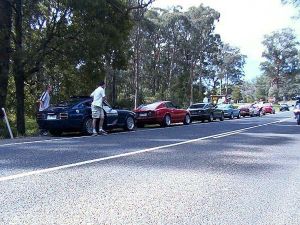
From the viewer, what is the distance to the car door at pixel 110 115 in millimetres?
16141

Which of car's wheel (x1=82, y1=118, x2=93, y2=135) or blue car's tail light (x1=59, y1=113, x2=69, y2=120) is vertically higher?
blue car's tail light (x1=59, y1=113, x2=69, y2=120)

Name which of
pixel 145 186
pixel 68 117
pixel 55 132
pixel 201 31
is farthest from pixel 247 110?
pixel 145 186

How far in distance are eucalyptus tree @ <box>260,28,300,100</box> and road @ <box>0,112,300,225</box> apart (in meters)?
103

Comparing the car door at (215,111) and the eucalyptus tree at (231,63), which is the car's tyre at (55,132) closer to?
the car door at (215,111)

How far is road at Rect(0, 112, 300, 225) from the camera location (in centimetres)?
470

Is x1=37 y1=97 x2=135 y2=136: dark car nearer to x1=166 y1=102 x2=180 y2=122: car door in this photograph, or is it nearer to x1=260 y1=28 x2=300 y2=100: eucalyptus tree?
x1=166 y1=102 x2=180 y2=122: car door

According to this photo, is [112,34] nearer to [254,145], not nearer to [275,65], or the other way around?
[254,145]

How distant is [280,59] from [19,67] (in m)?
99.6

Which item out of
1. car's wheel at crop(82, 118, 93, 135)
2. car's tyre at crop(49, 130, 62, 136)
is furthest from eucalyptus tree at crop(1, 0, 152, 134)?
car's wheel at crop(82, 118, 93, 135)

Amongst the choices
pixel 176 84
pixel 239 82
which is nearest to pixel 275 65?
pixel 239 82

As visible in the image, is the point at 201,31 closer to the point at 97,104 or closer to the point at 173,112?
the point at 173,112

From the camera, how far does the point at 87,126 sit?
1514 centimetres

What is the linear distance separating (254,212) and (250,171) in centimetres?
278

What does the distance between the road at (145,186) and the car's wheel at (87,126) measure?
4726 mm
